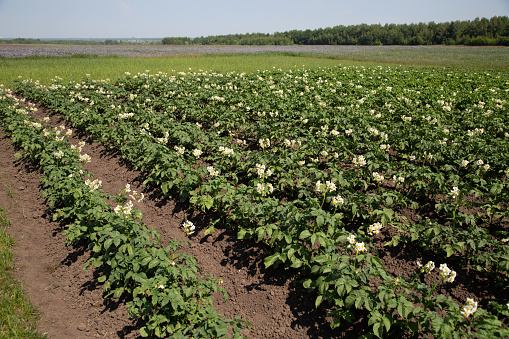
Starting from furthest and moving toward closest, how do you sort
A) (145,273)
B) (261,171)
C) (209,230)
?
(261,171) < (209,230) < (145,273)

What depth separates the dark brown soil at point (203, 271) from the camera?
3473 mm

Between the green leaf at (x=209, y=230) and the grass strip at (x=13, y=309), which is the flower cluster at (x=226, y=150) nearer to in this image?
the green leaf at (x=209, y=230)

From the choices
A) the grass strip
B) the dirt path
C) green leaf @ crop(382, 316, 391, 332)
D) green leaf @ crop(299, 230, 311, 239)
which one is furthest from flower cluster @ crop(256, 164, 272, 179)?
the grass strip

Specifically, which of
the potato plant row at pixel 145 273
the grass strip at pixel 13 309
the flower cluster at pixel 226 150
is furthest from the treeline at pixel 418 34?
the grass strip at pixel 13 309

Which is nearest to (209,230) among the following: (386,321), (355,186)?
(386,321)

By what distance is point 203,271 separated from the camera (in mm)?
4309

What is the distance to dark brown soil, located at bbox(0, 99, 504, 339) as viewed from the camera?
3473 millimetres

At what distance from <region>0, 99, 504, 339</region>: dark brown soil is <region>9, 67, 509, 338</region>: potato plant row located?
0.23 metres

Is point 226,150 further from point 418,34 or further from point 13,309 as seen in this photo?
point 418,34

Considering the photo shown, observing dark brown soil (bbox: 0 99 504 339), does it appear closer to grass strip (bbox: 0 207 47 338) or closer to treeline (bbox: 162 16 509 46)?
grass strip (bbox: 0 207 47 338)

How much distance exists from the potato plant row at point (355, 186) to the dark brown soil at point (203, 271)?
229 mm

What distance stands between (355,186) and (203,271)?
150 inches

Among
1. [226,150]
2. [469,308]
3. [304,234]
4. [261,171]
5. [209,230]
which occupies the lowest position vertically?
[209,230]

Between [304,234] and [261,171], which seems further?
[261,171]
